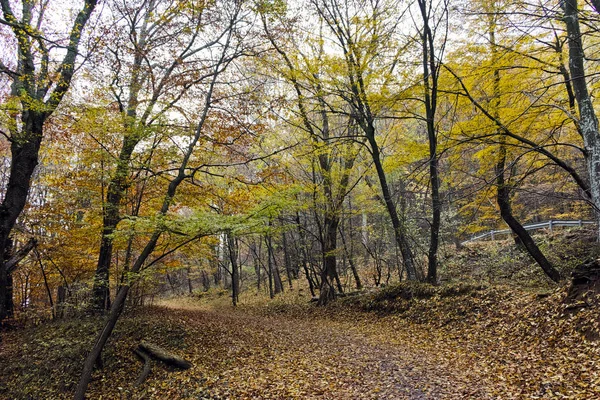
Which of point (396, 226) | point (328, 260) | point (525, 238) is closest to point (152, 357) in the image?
point (328, 260)

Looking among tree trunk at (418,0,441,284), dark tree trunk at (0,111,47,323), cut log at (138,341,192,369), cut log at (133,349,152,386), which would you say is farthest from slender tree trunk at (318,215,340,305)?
dark tree trunk at (0,111,47,323)

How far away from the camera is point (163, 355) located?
7.51 metres

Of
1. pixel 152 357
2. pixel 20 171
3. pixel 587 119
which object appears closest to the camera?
pixel 587 119

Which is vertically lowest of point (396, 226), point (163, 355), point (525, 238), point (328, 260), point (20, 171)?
point (163, 355)

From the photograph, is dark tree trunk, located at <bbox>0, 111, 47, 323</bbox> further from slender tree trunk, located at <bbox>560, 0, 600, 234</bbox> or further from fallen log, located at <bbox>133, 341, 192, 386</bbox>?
slender tree trunk, located at <bbox>560, 0, 600, 234</bbox>

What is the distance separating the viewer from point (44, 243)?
33.1 ft

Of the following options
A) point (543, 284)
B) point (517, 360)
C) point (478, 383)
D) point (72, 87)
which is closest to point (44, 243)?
point (72, 87)

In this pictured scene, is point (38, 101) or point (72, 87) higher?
point (72, 87)

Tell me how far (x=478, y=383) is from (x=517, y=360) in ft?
3.70

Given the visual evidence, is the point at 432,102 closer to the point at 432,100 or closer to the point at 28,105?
the point at 432,100

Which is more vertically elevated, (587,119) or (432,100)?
(432,100)

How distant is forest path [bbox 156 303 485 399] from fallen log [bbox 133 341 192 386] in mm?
497

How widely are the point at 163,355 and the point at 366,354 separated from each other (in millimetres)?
4753

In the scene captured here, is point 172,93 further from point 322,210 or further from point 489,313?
point 489,313
